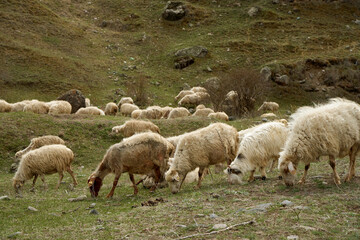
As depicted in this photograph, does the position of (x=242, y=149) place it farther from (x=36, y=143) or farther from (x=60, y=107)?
(x=60, y=107)

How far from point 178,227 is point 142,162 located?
4591 millimetres

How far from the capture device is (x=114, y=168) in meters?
11.5

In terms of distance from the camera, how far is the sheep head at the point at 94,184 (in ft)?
37.3

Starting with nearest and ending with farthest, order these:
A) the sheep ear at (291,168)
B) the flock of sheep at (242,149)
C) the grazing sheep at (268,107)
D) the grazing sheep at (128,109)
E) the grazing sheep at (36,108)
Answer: the sheep ear at (291,168) < the flock of sheep at (242,149) < the grazing sheep at (36,108) < the grazing sheep at (128,109) < the grazing sheep at (268,107)

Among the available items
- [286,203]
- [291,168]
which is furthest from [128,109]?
[286,203]

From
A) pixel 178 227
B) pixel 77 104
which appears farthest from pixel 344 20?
pixel 178 227

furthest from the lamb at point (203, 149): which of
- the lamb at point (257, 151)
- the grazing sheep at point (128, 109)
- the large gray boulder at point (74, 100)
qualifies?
the grazing sheep at point (128, 109)

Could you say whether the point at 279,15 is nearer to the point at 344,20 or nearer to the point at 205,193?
the point at 344,20

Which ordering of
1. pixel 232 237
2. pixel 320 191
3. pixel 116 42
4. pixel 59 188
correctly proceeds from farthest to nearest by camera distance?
pixel 116 42, pixel 59 188, pixel 320 191, pixel 232 237

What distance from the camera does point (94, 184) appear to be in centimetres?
1154

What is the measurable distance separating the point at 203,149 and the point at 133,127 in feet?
28.4

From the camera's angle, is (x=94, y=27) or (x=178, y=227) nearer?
(x=178, y=227)

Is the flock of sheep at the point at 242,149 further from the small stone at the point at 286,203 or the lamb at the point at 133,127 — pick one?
the lamb at the point at 133,127

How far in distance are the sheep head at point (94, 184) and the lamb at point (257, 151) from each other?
12.7 ft
